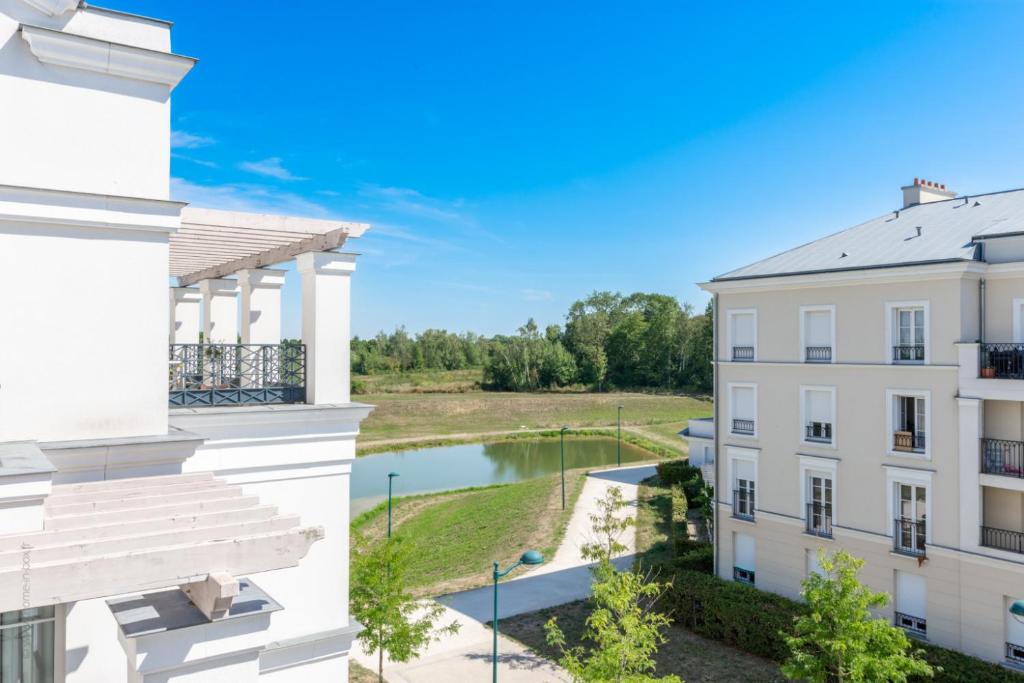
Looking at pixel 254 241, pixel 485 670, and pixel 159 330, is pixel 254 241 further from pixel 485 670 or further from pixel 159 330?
pixel 485 670

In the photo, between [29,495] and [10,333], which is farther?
[10,333]

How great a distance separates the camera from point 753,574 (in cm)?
1727

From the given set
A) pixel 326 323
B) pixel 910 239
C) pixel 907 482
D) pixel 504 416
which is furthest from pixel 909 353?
pixel 504 416

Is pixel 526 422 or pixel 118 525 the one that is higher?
pixel 118 525

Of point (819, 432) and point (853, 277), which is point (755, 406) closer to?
point (819, 432)

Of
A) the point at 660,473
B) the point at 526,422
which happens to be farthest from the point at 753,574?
the point at 526,422

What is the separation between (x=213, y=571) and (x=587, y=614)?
48.3 feet

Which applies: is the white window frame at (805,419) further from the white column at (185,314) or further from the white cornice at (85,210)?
the white cornice at (85,210)

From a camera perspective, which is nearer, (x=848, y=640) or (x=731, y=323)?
(x=848, y=640)

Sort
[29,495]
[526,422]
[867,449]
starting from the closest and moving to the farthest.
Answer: [29,495] < [867,449] < [526,422]

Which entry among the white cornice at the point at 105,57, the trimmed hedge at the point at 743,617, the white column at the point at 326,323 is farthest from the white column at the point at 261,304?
the trimmed hedge at the point at 743,617

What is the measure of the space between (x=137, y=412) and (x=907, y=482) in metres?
14.4

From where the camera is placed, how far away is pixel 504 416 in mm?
60688

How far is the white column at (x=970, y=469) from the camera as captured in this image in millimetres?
13414
